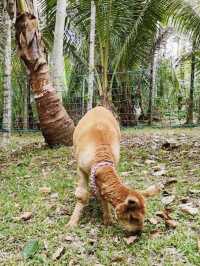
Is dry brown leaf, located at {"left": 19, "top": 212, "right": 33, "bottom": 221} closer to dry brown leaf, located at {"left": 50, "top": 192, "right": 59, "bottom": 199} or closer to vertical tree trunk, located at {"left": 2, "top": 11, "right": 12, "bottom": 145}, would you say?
dry brown leaf, located at {"left": 50, "top": 192, "right": 59, "bottom": 199}

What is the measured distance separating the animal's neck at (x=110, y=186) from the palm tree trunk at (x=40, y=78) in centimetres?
411

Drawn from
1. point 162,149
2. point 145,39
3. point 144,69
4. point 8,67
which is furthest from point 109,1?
point 162,149

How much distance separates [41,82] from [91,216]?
397 centimetres

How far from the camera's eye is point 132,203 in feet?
12.6

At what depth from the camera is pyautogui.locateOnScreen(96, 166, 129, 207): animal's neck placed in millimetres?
3961

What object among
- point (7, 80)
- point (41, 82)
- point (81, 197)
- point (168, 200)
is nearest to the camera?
point (81, 197)

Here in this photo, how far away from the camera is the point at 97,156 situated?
173 inches

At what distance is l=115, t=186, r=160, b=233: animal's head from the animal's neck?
0.07 m

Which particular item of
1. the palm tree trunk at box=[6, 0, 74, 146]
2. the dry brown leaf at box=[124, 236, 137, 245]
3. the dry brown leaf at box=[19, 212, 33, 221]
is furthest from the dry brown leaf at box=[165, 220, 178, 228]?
the palm tree trunk at box=[6, 0, 74, 146]

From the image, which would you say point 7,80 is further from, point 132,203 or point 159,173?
point 132,203

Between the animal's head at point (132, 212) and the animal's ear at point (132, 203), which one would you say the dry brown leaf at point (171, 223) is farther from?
the animal's ear at point (132, 203)

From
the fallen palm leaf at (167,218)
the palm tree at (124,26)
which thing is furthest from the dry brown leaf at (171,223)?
the palm tree at (124,26)

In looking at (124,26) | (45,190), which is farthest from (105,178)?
(124,26)

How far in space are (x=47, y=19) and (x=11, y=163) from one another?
607cm
